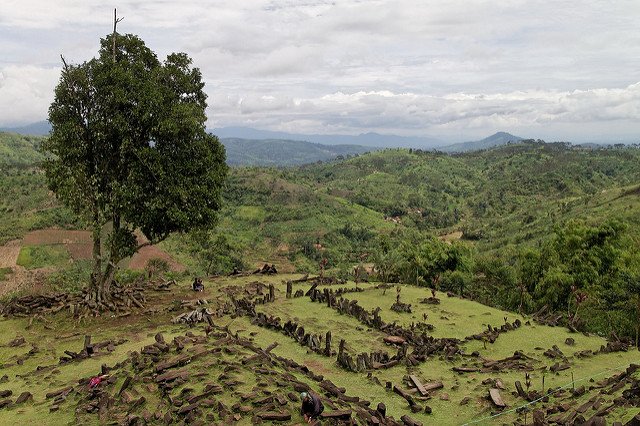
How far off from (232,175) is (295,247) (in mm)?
51176

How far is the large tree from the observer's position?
22.9m

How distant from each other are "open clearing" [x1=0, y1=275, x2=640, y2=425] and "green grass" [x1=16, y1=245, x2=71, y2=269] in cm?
4056

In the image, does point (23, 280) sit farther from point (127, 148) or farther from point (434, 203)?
point (434, 203)

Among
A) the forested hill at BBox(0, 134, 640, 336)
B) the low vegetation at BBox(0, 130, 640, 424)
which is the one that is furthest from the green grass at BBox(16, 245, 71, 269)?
the forested hill at BBox(0, 134, 640, 336)

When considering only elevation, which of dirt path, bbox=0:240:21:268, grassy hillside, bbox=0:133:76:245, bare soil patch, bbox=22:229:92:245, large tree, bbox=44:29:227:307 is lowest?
dirt path, bbox=0:240:21:268

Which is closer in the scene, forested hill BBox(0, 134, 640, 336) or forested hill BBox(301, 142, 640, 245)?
forested hill BBox(0, 134, 640, 336)

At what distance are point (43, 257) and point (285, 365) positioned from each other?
2342 inches

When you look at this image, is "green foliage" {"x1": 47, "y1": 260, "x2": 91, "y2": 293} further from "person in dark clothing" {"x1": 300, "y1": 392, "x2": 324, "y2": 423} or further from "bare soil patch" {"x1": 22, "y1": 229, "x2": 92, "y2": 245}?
"person in dark clothing" {"x1": 300, "y1": 392, "x2": 324, "y2": 423}

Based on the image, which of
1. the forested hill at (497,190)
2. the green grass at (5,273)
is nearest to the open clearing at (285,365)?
the green grass at (5,273)

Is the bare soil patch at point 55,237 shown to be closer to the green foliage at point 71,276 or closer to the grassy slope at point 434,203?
the green foliage at point 71,276

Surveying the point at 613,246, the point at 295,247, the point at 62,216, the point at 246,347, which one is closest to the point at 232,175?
the point at 295,247

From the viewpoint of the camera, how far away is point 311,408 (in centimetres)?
1251

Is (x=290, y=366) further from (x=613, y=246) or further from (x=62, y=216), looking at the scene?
(x=62, y=216)

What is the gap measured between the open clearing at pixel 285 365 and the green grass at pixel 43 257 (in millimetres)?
40560
